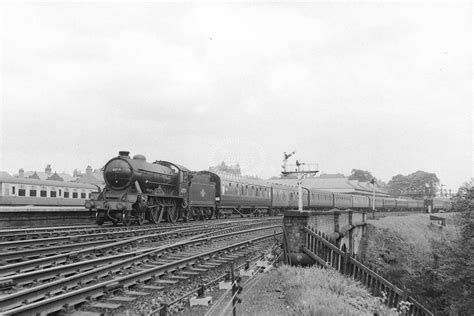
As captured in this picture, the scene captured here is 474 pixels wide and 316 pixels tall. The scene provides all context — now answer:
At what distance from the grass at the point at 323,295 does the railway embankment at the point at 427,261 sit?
3815 millimetres

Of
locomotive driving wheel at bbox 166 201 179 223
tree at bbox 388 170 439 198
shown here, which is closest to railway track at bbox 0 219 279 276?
locomotive driving wheel at bbox 166 201 179 223

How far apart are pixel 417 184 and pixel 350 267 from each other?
128 meters

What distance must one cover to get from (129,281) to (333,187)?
313ft

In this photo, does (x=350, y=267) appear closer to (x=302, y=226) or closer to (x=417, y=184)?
(x=302, y=226)

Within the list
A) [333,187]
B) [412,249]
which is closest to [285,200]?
[412,249]

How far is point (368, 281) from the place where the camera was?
10992 millimetres

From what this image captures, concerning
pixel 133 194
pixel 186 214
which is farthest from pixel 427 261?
pixel 133 194

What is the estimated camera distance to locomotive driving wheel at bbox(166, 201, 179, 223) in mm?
21008

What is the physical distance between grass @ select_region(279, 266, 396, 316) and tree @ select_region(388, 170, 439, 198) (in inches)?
4912

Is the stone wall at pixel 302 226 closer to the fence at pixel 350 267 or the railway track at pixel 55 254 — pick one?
the fence at pixel 350 267

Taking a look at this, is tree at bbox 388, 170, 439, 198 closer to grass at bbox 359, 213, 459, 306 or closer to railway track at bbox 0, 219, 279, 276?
grass at bbox 359, 213, 459, 306

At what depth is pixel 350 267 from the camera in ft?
36.1

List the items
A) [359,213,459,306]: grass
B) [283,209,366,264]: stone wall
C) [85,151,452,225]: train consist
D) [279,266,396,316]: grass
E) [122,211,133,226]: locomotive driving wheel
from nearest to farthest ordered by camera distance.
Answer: [279,266,396,316]: grass, [283,209,366,264]: stone wall, [122,211,133,226]: locomotive driving wheel, [85,151,452,225]: train consist, [359,213,459,306]: grass

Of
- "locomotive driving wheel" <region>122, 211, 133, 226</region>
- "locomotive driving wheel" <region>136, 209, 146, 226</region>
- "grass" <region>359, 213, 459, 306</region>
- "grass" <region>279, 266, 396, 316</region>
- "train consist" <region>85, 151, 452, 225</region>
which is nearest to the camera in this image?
"grass" <region>279, 266, 396, 316</region>
